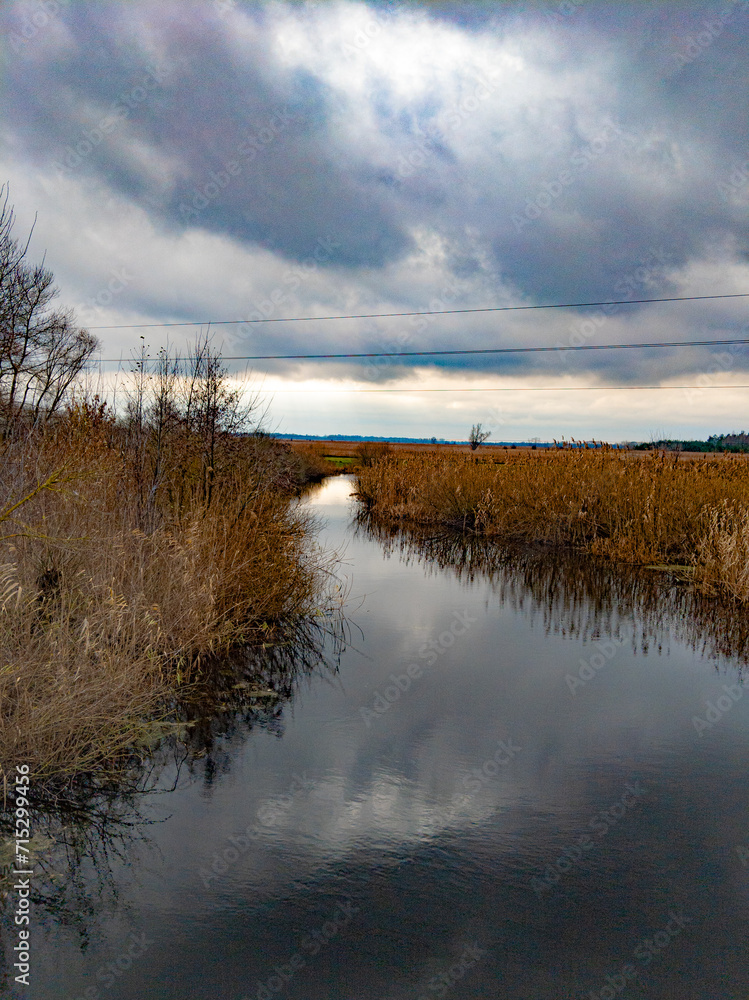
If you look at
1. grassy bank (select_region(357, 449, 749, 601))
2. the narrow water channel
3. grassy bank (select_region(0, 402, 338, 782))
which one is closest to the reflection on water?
grassy bank (select_region(357, 449, 749, 601))

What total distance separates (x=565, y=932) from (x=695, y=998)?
0.62 m

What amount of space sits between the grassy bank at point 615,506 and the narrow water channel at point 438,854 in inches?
Answer: 235

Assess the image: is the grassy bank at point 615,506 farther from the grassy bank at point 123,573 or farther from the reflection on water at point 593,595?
the grassy bank at point 123,573

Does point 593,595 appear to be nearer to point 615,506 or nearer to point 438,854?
point 615,506

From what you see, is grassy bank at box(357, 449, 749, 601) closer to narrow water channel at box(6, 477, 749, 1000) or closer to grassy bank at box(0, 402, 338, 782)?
narrow water channel at box(6, 477, 749, 1000)

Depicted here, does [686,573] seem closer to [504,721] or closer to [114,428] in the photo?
[504,721]

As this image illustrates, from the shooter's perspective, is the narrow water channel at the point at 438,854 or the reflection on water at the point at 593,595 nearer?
the narrow water channel at the point at 438,854

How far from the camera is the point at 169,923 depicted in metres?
3.53

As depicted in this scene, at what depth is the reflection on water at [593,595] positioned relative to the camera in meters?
9.82

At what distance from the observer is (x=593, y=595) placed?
12336mm

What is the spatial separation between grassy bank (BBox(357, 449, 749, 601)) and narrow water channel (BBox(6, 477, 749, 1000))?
5.98 m

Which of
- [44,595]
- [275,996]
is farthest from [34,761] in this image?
[275,996]

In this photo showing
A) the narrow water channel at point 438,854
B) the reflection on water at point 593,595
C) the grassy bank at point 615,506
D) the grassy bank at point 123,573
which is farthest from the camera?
the grassy bank at point 615,506

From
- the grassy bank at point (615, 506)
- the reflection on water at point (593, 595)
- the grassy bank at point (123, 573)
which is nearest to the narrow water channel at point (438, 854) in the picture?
the grassy bank at point (123, 573)
